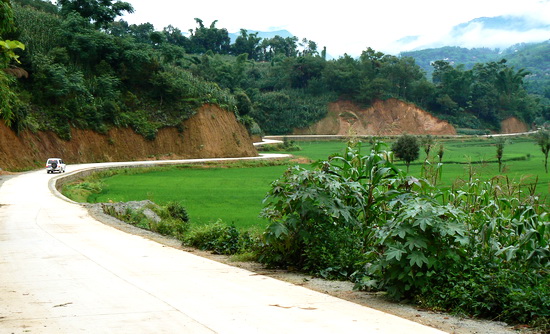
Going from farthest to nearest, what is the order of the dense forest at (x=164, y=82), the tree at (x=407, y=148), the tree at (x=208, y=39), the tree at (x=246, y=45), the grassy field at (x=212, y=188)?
the tree at (x=246, y=45) < the tree at (x=208, y=39) < the dense forest at (x=164, y=82) < the tree at (x=407, y=148) < the grassy field at (x=212, y=188)

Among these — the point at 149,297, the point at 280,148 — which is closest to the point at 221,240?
the point at 149,297

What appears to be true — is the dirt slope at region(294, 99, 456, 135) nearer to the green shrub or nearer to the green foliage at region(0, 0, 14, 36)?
the green shrub

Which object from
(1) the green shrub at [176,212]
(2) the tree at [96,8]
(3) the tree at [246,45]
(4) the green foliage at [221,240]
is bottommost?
(1) the green shrub at [176,212]

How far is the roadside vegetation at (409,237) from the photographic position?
6.68m

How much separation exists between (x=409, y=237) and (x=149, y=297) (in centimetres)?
324

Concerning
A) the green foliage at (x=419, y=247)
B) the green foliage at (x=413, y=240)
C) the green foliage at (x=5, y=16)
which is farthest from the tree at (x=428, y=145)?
the green foliage at (x=5, y=16)

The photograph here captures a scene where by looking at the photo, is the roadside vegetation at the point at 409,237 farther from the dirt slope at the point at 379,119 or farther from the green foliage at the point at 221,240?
the dirt slope at the point at 379,119

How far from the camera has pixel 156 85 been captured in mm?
59875

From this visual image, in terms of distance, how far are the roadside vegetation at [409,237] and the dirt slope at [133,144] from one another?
33174 mm

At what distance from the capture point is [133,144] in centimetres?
5441

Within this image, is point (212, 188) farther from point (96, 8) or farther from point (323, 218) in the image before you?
point (96, 8)

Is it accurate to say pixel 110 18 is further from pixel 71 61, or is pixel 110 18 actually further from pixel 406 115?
pixel 406 115

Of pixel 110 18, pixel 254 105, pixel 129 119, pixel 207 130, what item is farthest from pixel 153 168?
pixel 254 105

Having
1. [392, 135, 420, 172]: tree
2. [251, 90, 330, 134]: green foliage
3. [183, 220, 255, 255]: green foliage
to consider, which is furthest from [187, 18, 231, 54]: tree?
[183, 220, 255, 255]: green foliage
